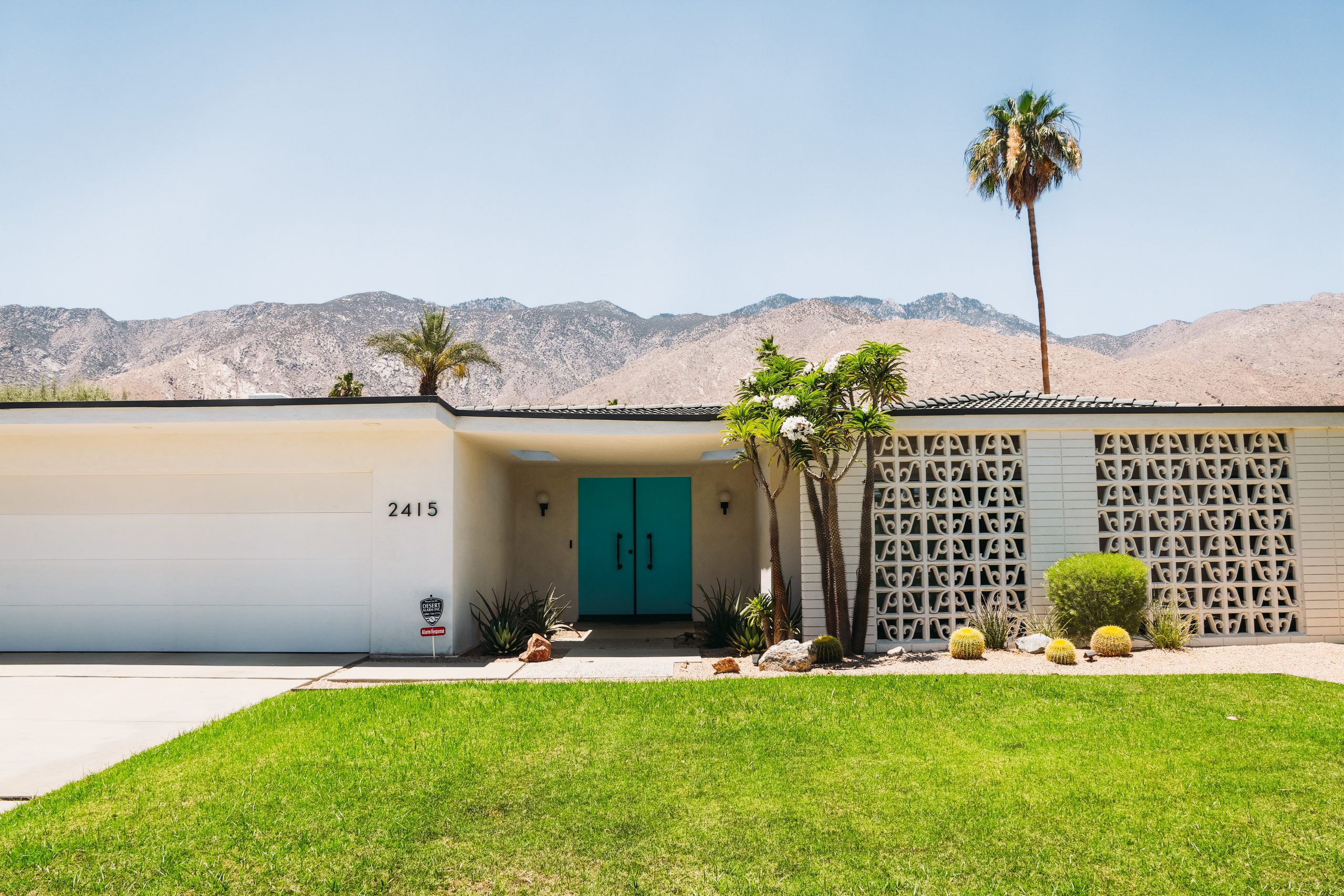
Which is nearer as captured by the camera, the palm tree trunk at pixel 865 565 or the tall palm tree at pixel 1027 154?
the palm tree trunk at pixel 865 565

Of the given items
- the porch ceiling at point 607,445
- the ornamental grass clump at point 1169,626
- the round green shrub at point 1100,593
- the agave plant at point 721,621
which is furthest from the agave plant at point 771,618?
the ornamental grass clump at point 1169,626

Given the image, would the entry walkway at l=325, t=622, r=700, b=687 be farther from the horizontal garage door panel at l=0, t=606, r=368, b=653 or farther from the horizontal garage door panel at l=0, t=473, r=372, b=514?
the horizontal garage door panel at l=0, t=473, r=372, b=514

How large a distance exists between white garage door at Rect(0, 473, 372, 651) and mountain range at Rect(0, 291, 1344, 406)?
138 ft

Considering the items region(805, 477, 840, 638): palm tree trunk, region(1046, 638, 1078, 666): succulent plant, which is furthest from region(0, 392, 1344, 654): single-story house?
region(1046, 638, 1078, 666): succulent plant

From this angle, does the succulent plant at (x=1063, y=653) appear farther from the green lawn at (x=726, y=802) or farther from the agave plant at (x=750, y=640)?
the agave plant at (x=750, y=640)

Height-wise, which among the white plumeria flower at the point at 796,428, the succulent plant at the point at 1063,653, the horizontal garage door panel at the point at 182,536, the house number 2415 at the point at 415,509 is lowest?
the succulent plant at the point at 1063,653

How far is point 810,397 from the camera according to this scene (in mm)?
8359

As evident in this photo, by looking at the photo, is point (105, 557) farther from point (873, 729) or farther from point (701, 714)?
point (873, 729)

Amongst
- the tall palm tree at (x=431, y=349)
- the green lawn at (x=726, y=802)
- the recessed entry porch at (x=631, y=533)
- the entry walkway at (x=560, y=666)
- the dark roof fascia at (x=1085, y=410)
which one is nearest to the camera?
the green lawn at (x=726, y=802)

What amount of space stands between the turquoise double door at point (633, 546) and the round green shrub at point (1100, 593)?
658 cm

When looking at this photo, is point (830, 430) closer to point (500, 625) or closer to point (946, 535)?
point (946, 535)

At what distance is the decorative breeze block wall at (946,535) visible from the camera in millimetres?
9156

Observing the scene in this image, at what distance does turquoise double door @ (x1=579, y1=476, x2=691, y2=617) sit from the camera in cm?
1398

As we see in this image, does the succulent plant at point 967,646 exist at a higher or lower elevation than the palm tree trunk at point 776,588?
lower
